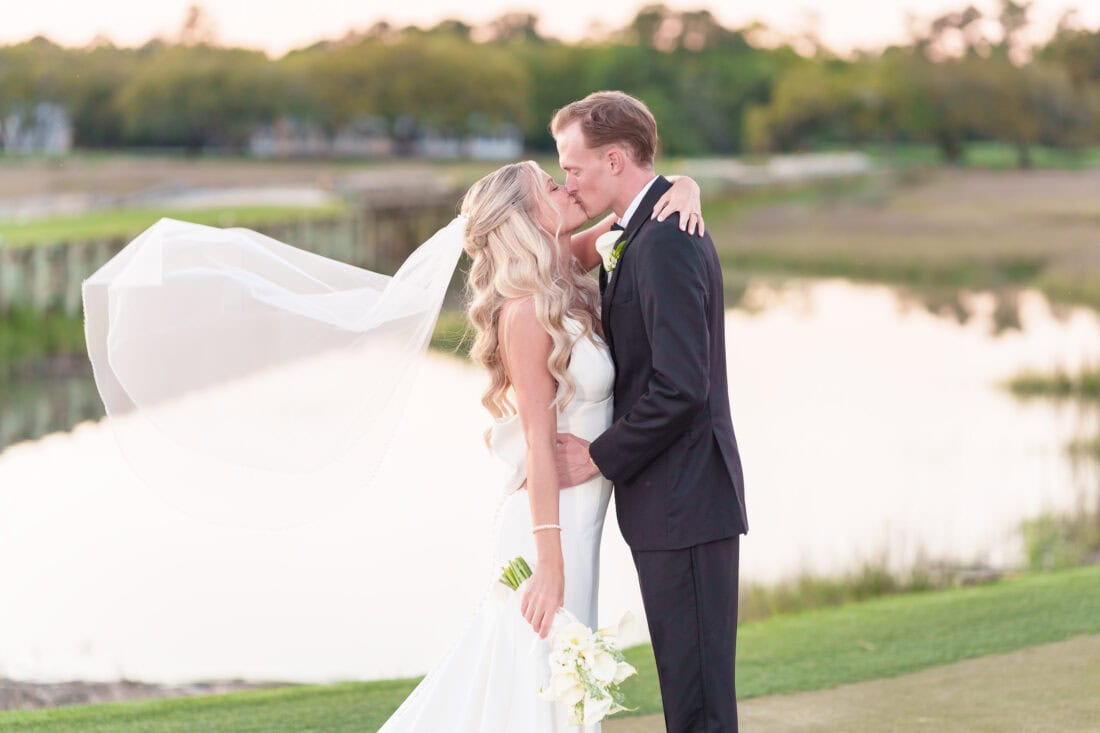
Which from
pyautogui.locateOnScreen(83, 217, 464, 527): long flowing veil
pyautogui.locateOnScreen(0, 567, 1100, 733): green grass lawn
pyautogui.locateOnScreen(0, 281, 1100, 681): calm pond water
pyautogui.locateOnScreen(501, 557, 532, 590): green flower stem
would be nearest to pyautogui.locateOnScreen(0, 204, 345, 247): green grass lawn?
pyautogui.locateOnScreen(0, 281, 1100, 681): calm pond water

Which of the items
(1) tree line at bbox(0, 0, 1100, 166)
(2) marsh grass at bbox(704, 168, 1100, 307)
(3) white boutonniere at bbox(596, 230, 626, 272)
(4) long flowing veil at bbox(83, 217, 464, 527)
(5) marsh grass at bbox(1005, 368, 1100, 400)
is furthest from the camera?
(1) tree line at bbox(0, 0, 1100, 166)

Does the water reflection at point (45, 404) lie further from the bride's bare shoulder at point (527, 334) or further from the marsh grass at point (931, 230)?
the marsh grass at point (931, 230)

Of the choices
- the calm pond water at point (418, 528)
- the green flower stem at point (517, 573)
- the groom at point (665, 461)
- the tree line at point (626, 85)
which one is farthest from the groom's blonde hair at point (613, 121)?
the tree line at point (626, 85)

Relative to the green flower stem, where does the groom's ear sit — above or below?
above

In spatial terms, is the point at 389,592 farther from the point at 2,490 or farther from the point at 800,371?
the point at 800,371

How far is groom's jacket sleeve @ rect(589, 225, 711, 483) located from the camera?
3234 mm

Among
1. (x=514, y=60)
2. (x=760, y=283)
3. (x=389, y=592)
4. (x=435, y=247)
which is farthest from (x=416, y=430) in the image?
(x=514, y=60)

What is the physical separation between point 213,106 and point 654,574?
7184cm

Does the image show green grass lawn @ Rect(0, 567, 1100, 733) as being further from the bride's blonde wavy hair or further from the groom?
the bride's blonde wavy hair

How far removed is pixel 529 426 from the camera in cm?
344

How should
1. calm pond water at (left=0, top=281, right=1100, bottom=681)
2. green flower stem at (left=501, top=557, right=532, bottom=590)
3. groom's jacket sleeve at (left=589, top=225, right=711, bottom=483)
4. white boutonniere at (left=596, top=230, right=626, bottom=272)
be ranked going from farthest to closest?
calm pond water at (left=0, top=281, right=1100, bottom=681)
green flower stem at (left=501, top=557, right=532, bottom=590)
white boutonniere at (left=596, top=230, right=626, bottom=272)
groom's jacket sleeve at (left=589, top=225, right=711, bottom=483)

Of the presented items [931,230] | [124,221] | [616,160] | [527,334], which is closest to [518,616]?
[527,334]

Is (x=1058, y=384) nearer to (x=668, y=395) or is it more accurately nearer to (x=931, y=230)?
(x=668, y=395)

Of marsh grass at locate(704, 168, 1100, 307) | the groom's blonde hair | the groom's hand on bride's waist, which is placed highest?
marsh grass at locate(704, 168, 1100, 307)
